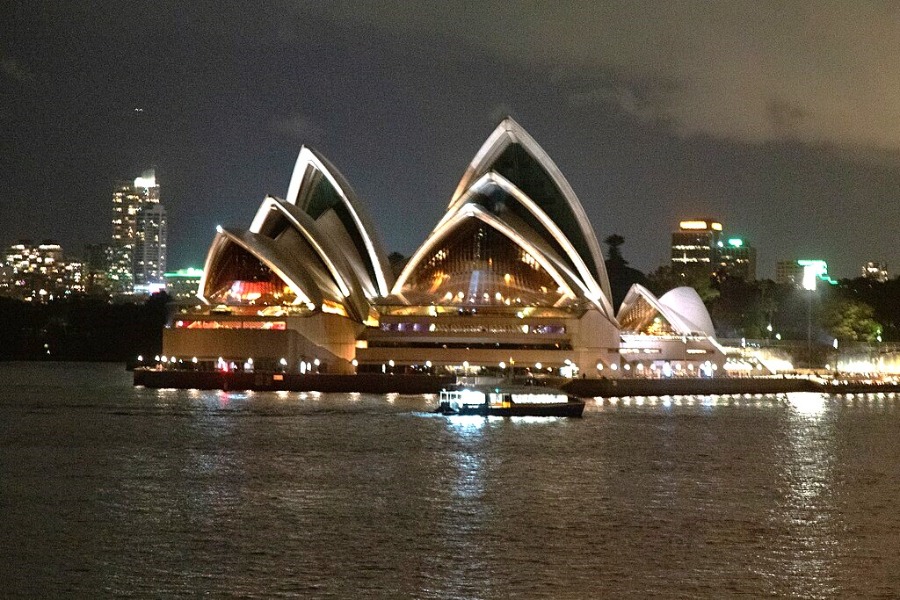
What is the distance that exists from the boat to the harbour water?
1.99 meters

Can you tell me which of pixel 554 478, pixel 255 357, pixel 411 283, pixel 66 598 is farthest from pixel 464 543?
pixel 411 283

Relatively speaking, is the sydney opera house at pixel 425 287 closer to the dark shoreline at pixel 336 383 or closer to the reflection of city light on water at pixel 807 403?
the dark shoreline at pixel 336 383

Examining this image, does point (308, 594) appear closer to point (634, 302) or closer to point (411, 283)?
point (411, 283)

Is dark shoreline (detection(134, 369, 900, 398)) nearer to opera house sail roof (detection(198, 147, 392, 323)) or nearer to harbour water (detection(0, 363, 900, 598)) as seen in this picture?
opera house sail roof (detection(198, 147, 392, 323))

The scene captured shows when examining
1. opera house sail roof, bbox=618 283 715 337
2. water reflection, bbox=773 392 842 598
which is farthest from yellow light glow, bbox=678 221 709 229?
water reflection, bbox=773 392 842 598

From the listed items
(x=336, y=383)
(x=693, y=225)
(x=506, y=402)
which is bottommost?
(x=506, y=402)

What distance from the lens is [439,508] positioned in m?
24.4

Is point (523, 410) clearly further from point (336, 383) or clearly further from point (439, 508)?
point (439, 508)

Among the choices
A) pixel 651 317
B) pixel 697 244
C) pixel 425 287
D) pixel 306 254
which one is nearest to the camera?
pixel 306 254

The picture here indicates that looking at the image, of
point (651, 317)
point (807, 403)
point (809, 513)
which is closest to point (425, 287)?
point (651, 317)

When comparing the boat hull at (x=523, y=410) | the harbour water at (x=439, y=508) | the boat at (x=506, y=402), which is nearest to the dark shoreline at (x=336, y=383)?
the boat at (x=506, y=402)

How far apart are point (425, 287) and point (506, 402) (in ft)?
73.6

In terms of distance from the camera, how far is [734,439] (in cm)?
3984

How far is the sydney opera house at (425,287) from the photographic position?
63.9m
